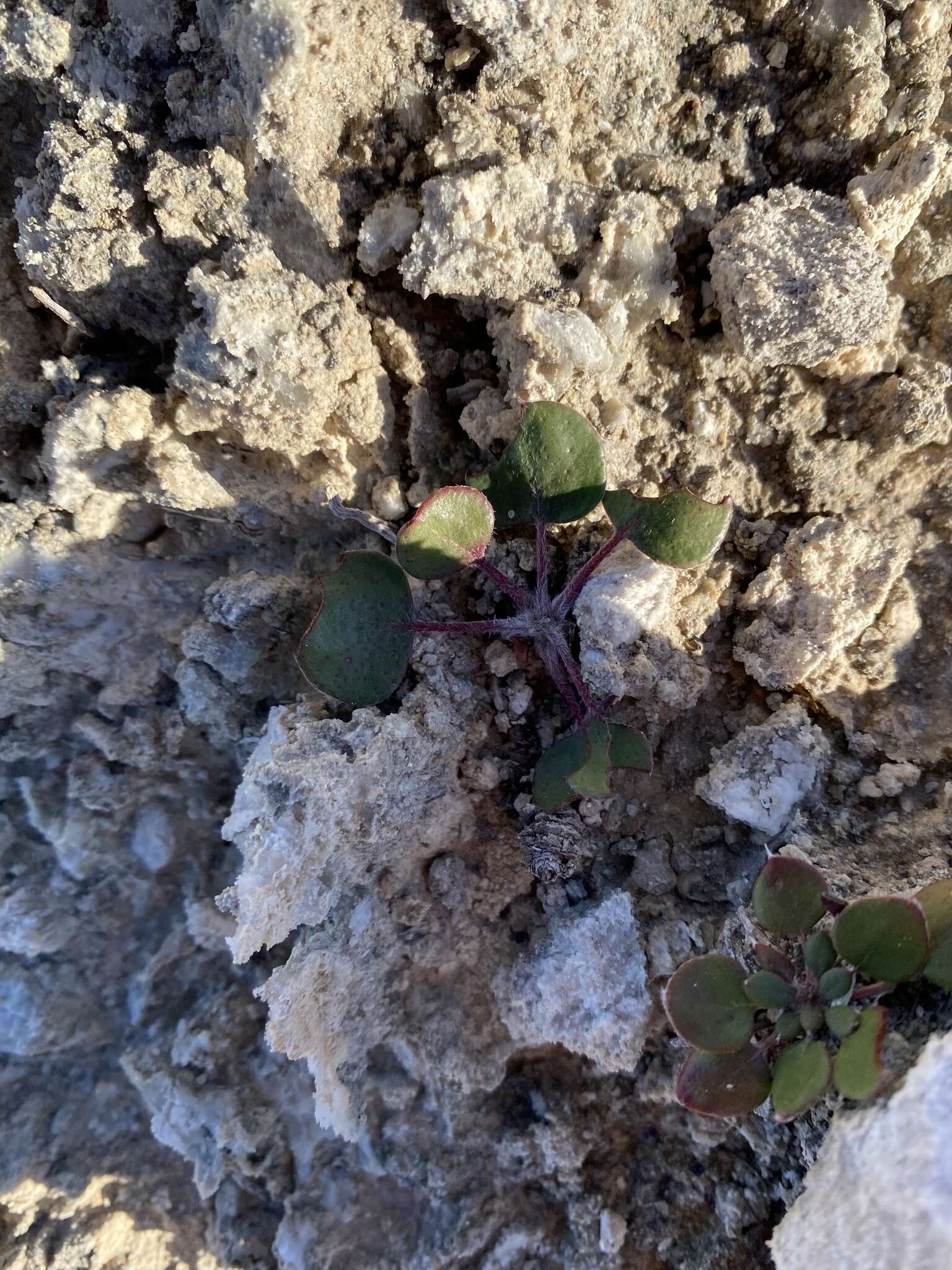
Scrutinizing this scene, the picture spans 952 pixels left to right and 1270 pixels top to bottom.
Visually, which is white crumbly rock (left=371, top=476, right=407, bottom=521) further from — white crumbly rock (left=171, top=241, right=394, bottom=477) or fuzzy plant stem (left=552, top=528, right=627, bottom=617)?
fuzzy plant stem (left=552, top=528, right=627, bottom=617)

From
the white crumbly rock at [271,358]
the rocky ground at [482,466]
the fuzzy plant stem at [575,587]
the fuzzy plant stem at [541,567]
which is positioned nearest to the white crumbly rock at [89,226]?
the rocky ground at [482,466]

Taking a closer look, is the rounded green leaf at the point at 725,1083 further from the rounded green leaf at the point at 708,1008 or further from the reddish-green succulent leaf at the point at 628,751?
the reddish-green succulent leaf at the point at 628,751

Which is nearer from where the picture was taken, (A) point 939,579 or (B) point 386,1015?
(A) point 939,579

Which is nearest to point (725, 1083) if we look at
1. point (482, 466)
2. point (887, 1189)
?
point (887, 1189)

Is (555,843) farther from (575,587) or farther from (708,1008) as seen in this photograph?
(575,587)

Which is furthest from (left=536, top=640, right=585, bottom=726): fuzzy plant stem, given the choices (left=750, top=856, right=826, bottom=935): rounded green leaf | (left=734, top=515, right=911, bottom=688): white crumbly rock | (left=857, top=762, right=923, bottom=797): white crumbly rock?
(left=857, top=762, right=923, bottom=797): white crumbly rock

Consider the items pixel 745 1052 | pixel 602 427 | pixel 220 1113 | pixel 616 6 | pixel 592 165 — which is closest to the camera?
pixel 745 1052

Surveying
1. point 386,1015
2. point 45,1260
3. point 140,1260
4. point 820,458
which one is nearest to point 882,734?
point 820,458

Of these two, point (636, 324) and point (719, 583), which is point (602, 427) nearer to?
point (636, 324)
